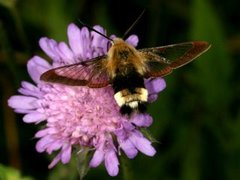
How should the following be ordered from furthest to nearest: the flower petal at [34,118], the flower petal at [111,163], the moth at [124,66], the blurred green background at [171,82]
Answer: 1. the blurred green background at [171,82]
2. the flower petal at [34,118]
3. the flower petal at [111,163]
4. the moth at [124,66]

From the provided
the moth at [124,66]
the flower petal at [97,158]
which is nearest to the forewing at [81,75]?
the moth at [124,66]

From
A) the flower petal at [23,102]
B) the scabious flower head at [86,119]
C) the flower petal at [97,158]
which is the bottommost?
the flower petal at [97,158]

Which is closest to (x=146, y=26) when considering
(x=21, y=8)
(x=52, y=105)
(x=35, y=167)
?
(x=21, y=8)

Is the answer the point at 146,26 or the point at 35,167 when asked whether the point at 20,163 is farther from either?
the point at 146,26

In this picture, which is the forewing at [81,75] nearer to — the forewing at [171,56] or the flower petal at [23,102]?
the forewing at [171,56]

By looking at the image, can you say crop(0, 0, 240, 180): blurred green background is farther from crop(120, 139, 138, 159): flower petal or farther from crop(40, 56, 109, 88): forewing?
crop(40, 56, 109, 88): forewing

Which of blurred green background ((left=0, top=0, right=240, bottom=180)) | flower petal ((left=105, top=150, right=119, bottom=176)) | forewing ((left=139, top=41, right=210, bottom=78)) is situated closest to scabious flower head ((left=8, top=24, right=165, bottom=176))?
flower petal ((left=105, top=150, right=119, bottom=176))
